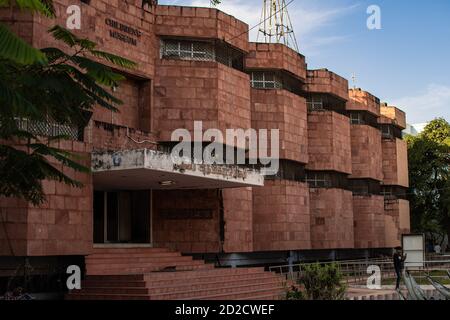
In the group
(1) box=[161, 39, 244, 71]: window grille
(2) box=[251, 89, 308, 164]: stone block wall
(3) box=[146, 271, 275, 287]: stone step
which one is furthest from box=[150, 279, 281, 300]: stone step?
(1) box=[161, 39, 244, 71]: window grille

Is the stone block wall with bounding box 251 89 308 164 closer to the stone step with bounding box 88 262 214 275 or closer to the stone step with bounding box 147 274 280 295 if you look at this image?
the stone step with bounding box 147 274 280 295

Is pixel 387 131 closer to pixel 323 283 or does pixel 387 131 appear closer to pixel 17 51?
pixel 323 283

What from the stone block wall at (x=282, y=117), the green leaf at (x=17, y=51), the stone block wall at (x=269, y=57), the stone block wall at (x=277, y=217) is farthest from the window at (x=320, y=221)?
the green leaf at (x=17, y=51)

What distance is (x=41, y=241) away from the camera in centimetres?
1702

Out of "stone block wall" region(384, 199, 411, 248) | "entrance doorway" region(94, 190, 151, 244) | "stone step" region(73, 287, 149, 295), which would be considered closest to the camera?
"stone step" region(73, 287, 149, 295)

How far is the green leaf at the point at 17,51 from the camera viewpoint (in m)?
7.15

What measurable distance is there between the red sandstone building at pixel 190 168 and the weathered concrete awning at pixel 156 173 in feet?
0.15

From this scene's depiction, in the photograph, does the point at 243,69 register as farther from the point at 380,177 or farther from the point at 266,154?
the point at 380,177

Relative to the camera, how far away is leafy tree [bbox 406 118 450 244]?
45.5 m

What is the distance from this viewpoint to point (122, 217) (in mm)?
22141

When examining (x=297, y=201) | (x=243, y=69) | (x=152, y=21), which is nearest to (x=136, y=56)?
(x=152, y=21)

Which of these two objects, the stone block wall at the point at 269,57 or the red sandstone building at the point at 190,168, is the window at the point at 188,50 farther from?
the stone block wall at the point at 269,57

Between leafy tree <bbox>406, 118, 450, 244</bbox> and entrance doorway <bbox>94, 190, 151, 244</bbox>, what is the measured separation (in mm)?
28322

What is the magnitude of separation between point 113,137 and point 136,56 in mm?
3319
